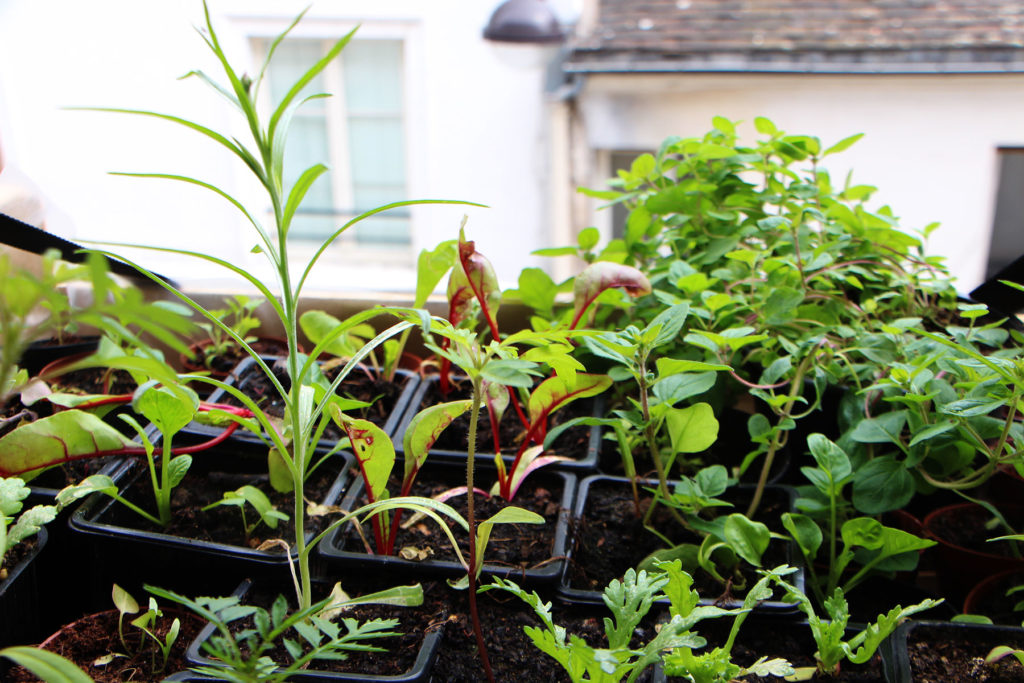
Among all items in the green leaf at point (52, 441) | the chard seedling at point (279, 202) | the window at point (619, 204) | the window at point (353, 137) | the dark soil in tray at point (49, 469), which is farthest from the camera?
the window at point (353, 137)

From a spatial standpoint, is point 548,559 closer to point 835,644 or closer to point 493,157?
point 835,644

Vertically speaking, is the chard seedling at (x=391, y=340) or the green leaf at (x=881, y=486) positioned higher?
the chard seedling at (x=391, y=340)

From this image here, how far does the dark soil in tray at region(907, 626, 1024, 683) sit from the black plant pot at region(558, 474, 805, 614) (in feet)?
0.31

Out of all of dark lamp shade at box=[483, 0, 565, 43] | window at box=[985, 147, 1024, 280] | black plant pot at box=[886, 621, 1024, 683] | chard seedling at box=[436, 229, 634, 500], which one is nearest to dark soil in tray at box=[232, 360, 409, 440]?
chard seedling at box=[436, 229, 634, 500]

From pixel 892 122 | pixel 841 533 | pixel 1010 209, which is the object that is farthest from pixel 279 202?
pixel 1010 209

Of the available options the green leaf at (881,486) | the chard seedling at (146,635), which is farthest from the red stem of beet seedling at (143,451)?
the green leaf at (881,486)

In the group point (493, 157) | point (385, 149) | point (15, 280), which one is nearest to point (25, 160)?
point (385, 149)

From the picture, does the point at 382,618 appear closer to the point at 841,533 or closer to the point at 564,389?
the point at 564,389

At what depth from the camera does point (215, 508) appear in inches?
31.2

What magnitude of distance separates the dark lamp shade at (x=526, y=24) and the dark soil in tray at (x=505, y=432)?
2190mm

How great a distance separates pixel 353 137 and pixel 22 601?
13.3 feet

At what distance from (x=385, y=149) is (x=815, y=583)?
13.3 ft

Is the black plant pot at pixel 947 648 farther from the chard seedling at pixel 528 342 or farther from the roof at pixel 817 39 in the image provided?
the roof at pixel 817 39

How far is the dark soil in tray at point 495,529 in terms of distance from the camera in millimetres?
714
